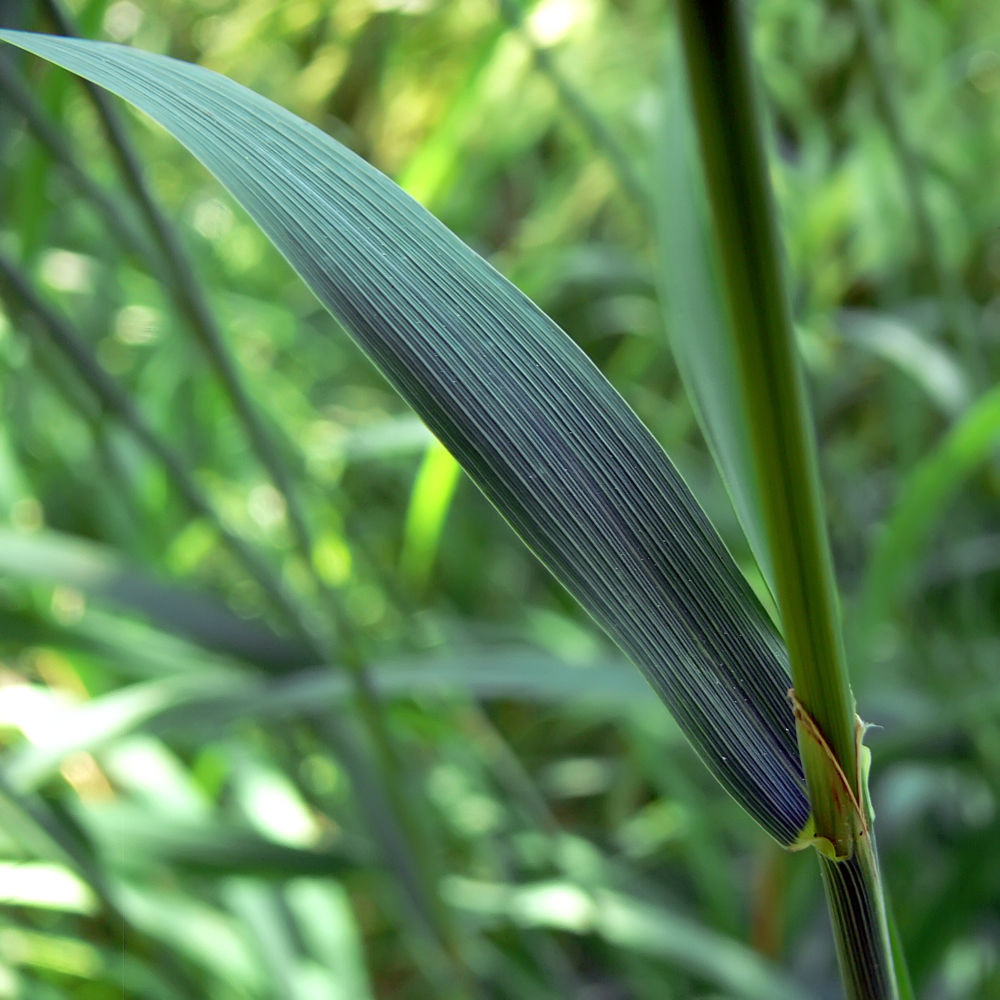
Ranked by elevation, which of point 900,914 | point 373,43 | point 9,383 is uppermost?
point 373,43

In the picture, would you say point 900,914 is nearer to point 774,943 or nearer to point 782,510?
point 774,943

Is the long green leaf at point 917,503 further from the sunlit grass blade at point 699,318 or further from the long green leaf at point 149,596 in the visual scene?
the long green leaf at point 149,596

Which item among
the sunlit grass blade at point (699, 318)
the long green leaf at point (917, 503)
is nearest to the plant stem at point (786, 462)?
the sunlit grass blade at point (699, 318)

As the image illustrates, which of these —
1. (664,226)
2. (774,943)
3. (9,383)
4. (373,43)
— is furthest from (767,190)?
(373,43)

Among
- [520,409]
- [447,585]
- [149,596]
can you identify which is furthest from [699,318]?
[447,585]

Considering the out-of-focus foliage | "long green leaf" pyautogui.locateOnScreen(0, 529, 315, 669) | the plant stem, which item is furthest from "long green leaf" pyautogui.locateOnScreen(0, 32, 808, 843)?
"long green leaf" pyautogui.locateOnScreen(0, 529, 315, 669)

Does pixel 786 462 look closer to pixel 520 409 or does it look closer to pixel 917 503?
pixel 520 409

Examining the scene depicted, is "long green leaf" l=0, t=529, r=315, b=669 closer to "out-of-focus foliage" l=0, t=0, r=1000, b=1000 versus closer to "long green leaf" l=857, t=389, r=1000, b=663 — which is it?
"out-of-focus foliage" l=0, t=0, r=1000, b=1000
